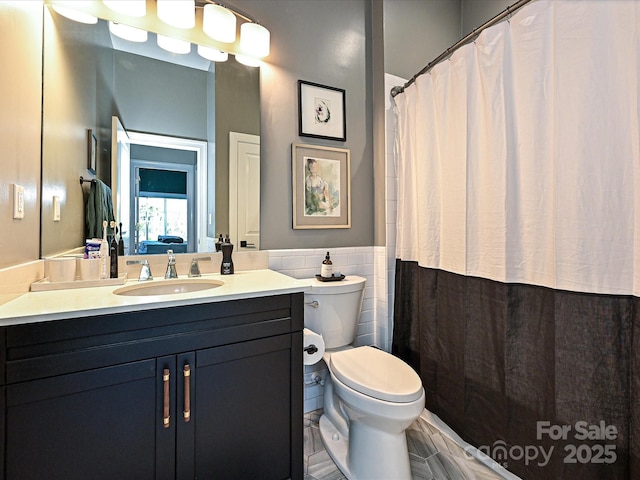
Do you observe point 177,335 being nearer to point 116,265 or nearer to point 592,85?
point 116,265

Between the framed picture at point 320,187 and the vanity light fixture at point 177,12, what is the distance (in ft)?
2.57

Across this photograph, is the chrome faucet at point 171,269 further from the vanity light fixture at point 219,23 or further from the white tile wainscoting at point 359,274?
the vanity light fixture at point 219,23

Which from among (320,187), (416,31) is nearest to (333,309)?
(320,187)

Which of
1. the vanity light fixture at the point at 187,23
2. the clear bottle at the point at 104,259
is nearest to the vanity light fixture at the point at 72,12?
the vanity light fixture at the point at 187,23

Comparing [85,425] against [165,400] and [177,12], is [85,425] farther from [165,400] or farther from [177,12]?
[177,12]

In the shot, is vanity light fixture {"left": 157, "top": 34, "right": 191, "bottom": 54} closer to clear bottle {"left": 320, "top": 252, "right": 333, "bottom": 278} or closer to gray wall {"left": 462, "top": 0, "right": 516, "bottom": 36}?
clear bottle {"left": 320, "top": 252, "right": 333, "bottom": 278}

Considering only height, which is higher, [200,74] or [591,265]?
[200,74]

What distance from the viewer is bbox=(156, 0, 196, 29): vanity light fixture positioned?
145 centimetres

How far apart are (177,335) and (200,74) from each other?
133 centimetres

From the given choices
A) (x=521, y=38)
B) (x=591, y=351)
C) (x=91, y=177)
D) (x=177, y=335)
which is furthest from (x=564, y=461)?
(x=91, y=177)

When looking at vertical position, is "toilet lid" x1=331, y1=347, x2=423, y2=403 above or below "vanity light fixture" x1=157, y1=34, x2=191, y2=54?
below

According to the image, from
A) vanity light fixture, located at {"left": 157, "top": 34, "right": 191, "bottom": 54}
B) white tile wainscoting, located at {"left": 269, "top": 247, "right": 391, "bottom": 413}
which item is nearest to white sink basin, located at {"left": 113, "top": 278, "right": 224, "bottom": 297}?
white tile wainscoting, located at {"left": 269, "top": 247, "right": 391, "bottom": 413}

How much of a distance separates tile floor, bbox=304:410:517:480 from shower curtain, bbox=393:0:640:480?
9cm

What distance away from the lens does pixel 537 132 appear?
1.20 m
